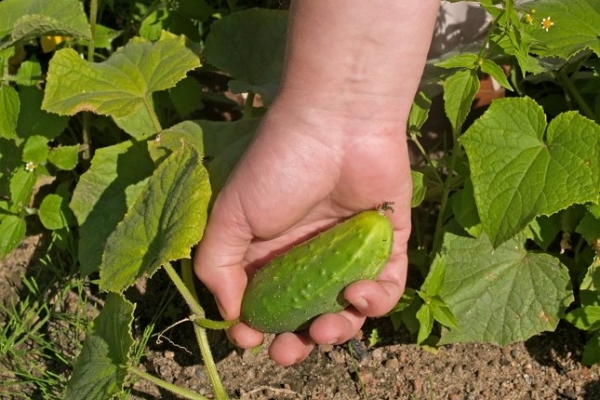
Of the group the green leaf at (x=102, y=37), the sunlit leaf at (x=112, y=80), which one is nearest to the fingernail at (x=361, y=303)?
the sunlit leaf at (x=112, y=80)

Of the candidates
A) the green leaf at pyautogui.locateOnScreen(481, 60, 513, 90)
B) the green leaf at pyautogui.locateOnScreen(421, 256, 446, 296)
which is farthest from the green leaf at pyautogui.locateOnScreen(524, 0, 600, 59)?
the green leaf at pyautogui.locateOnScreen(421, 256, 446, 296)

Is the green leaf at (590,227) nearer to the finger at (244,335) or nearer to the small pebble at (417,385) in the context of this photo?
the small pebble at (417,385)

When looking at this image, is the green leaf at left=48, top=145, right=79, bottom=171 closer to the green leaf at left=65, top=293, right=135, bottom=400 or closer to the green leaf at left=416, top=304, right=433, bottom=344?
the green leaf at left=65, top=293, right=135, bottom=400

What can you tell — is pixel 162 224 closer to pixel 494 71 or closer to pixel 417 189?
pixel 417 189

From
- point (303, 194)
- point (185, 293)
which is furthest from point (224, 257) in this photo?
point (303, 194)

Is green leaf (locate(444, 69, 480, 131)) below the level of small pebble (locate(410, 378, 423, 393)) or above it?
above

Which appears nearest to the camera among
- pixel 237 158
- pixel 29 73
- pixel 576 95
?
pixel 237 158
